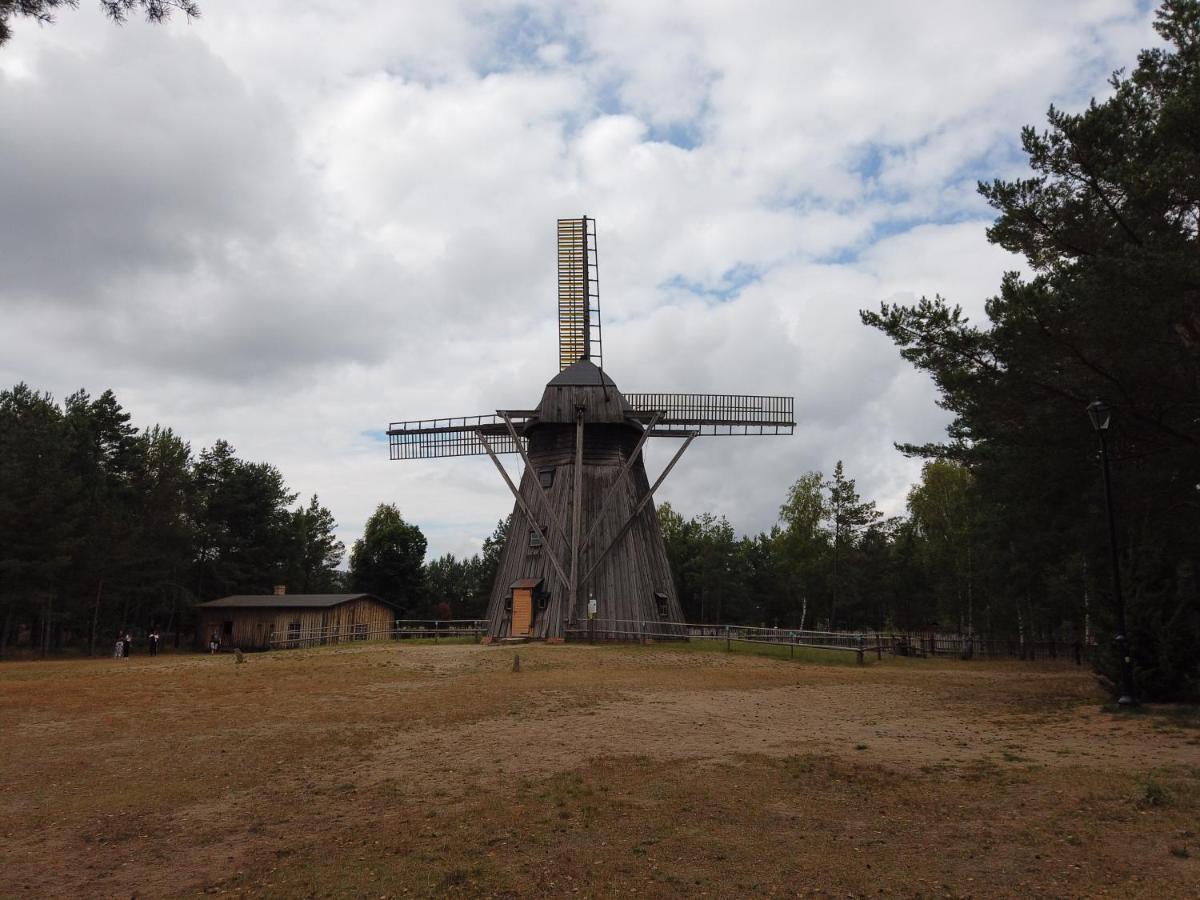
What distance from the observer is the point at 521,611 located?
34531 millimetres

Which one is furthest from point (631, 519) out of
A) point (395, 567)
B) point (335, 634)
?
point (395, 567)

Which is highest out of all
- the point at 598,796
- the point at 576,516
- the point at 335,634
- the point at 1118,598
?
the point at 576,516

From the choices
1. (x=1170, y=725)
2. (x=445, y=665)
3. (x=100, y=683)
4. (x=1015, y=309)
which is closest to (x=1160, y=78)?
(x=1015, y=309)

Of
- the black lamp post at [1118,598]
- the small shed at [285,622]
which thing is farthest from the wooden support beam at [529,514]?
the black lamp post at [1118,598]

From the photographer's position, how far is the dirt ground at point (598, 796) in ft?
22.0

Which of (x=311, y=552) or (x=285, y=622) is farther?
(x=311, y=552)

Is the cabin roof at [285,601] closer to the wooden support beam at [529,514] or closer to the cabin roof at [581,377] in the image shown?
the wooden support beam at [529,514]

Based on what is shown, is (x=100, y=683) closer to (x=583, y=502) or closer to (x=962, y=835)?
(x=583, y=502)

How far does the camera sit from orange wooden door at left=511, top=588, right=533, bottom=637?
3428cm

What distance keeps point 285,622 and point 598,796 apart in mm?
40658

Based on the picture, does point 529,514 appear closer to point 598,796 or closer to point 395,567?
point 598,796

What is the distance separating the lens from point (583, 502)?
35844mm

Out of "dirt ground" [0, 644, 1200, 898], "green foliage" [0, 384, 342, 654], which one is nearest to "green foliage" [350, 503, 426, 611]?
"green foliage" [0, 384, 342, 654]

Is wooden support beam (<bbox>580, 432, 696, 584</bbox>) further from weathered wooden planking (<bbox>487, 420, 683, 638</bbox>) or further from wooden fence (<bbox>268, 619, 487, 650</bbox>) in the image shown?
wooden fence (<bbox>268, 619, 487, 650</bbox>)
